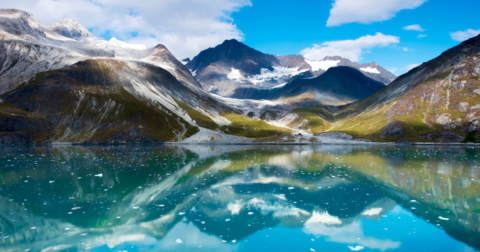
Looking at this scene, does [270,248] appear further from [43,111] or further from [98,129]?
[43,111]

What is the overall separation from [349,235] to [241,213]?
934 cm

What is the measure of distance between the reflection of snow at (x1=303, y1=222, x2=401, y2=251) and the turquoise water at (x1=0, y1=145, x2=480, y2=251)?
69mm

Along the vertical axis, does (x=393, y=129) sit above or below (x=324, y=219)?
above

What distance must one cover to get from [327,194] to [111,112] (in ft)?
559

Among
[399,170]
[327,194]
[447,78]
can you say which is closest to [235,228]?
[327,194]

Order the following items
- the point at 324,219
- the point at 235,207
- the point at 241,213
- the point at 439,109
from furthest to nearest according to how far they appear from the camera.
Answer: the point at 439,109 → the point at 235,207 → the point at 241,213 → the point at 324,219

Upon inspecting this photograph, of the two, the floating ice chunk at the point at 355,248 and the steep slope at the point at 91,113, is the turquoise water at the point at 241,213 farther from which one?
the steep slope at the point at 91,113

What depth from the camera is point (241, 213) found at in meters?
26.8

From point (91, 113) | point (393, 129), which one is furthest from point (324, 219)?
point (91, 113)

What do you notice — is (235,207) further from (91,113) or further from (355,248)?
(91,113)

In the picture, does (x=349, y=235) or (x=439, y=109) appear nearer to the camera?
(x=349, y=235)

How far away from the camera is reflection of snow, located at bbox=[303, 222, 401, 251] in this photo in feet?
65.7

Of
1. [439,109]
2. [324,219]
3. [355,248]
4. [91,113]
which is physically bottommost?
[355,248]

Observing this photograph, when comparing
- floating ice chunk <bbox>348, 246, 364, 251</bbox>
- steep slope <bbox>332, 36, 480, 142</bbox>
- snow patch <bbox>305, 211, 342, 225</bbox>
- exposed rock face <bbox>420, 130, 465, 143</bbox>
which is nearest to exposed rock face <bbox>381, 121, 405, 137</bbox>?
steep slope <bbox>332, 36, 480, 142</bbox>
